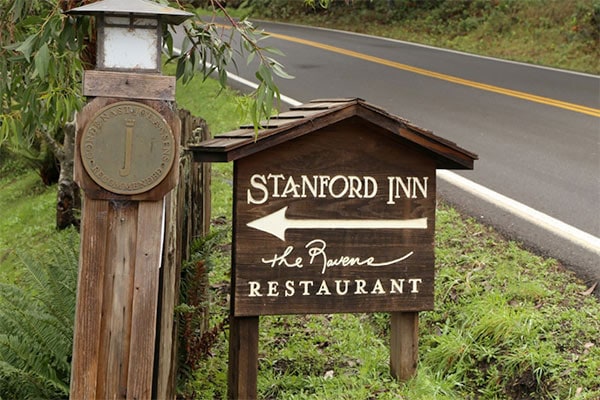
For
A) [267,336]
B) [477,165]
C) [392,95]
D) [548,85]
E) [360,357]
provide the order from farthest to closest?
[548,85] → [392,95] → [477,165] → [267,336] → [360,357]

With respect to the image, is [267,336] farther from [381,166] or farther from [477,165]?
[477,165]

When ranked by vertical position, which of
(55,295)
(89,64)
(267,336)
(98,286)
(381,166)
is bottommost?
(267,336)

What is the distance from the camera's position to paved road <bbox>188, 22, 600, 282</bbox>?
7324 mm

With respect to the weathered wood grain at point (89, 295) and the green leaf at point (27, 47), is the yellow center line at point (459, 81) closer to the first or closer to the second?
the green leaf at point (27, 47)

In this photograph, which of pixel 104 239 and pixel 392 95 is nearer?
pixel 104 239

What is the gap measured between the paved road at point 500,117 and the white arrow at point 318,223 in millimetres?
1732

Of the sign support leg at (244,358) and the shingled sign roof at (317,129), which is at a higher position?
the shingled sign roof at (317,129)

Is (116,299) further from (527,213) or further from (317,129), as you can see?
(527,213)

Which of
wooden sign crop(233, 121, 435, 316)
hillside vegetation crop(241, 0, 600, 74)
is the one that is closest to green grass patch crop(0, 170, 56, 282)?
wooden sign crop(233, 121, 435, 316)

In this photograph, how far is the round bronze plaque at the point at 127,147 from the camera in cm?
381

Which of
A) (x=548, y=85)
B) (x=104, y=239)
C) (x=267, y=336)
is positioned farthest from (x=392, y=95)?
(x=104, y=239)

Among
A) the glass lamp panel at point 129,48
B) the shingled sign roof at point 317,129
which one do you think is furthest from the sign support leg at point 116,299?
the shingled sign roof at point 317,129

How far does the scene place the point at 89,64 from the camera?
17.3 ft

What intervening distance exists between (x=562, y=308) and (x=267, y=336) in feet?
6.27
